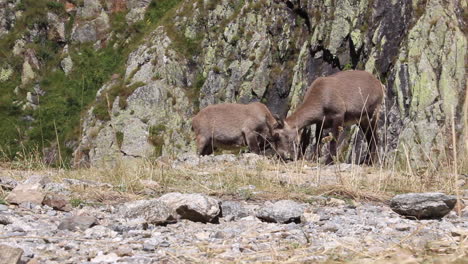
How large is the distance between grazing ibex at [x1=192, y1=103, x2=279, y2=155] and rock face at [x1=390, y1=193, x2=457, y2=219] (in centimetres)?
1023

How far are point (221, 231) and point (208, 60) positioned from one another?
27.2 meters

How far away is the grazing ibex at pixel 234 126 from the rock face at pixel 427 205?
1023 centimetres

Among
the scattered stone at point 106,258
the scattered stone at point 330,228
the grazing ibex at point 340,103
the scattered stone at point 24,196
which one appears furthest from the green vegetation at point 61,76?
the scattered stone at point 106,258

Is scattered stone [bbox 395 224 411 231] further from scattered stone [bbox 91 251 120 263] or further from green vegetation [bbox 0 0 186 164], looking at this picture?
green vegetation [bbox 0 0 186 164]

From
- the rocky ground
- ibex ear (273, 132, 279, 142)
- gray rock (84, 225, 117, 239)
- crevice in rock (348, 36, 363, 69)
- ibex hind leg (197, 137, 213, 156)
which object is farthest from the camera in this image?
crevice in rock (348, 36, 363, 69)

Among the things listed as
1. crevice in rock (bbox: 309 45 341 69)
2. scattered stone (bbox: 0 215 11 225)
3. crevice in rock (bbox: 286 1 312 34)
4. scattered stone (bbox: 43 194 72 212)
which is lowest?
scattered stone (bbox: 43 194 72 212)

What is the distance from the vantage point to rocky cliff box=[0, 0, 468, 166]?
60.6 ft

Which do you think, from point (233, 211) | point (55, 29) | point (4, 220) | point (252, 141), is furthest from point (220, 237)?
point (55, 29)

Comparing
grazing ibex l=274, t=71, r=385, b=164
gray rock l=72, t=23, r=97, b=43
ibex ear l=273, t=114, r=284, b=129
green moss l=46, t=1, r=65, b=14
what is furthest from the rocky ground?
green moss l=46, t=1, r=65, b=14

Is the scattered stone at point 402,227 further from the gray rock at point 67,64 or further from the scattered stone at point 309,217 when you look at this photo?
the gray rock at point 67,64

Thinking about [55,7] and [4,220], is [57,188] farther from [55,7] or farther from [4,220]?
[55,7]

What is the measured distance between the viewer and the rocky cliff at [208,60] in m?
18.5

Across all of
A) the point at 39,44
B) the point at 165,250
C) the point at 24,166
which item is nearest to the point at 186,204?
the point at 165,250

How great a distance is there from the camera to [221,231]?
10.8 ft
